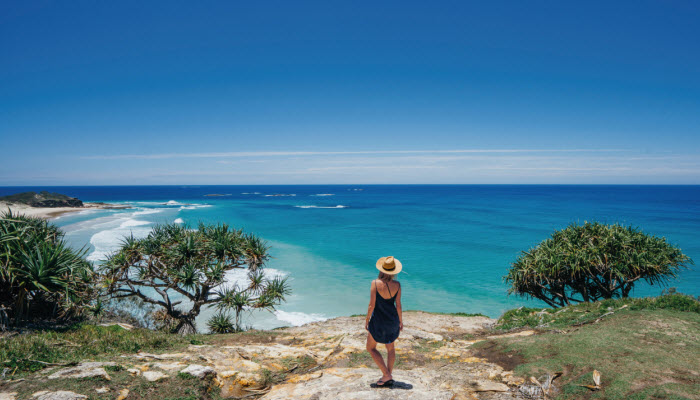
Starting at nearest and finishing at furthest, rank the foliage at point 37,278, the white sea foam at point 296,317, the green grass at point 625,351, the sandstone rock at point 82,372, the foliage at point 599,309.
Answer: the sandstone rock at point 82,372, the green grass at point 625,351, the foliage at point 37,278, the foliage at point 599,309, the white sea foam at point 296,317

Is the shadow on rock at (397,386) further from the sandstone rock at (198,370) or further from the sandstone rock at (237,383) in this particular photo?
the sandstone rock at (198,370)

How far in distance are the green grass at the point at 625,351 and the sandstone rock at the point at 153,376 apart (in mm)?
6561

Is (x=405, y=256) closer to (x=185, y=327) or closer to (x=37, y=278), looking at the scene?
(x=185, y=327)

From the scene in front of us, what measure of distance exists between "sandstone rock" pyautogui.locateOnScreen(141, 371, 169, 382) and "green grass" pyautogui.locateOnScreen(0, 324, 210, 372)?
144cm

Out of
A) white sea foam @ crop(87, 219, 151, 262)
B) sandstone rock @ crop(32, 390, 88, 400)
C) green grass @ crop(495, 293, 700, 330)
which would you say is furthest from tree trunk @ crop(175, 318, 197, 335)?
white sea foam @ crop(87, 219, 151, 262)

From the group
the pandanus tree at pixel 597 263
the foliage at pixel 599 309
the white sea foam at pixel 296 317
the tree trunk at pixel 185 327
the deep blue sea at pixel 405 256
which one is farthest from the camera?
the deep blue sea at pixel 405 256

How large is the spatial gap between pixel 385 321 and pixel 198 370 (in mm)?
3563

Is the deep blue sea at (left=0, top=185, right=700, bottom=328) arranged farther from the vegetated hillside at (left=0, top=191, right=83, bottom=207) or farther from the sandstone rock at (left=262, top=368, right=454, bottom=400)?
the vegetated hillside at (left=0, top=191, right=83, bottom=207)

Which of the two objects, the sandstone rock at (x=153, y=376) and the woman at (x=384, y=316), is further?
the sandstone rock at (x=153, y=376)

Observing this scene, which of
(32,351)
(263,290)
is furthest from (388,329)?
(263,290)

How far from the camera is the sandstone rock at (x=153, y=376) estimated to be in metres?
5.67

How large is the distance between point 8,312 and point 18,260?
67.3 inches

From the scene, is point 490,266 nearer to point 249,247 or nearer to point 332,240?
point 332,240

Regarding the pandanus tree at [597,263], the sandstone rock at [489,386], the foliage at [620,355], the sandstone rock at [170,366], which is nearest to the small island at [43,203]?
the sandstone rock at [170,366]
